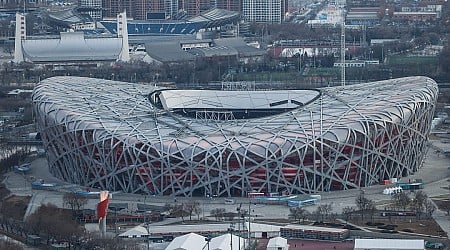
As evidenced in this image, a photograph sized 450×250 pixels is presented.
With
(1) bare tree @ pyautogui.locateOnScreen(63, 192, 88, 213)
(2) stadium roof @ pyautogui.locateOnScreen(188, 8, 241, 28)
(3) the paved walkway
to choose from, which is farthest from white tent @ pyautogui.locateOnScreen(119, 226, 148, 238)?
(2) stadium roof @ pyautogui.locateOnScreen(188, 8, 241, 28)

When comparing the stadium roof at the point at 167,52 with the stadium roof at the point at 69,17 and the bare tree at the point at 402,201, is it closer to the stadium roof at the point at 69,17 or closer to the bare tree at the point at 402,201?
the stadium roof at the point at 69,17

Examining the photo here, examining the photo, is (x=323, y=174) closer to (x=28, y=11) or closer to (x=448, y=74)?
(x=448, y=74)

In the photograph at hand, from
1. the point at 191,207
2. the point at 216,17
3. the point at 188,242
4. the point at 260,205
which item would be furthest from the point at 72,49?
the point at 188,242

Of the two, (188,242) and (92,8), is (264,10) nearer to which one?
(92,8)

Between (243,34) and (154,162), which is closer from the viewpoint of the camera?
(154,162)

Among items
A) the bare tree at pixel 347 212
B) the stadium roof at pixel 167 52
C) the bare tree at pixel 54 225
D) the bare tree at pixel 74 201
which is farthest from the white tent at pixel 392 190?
the stadium roof at pixel 167 52

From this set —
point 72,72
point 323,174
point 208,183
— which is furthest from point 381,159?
point 72,72
